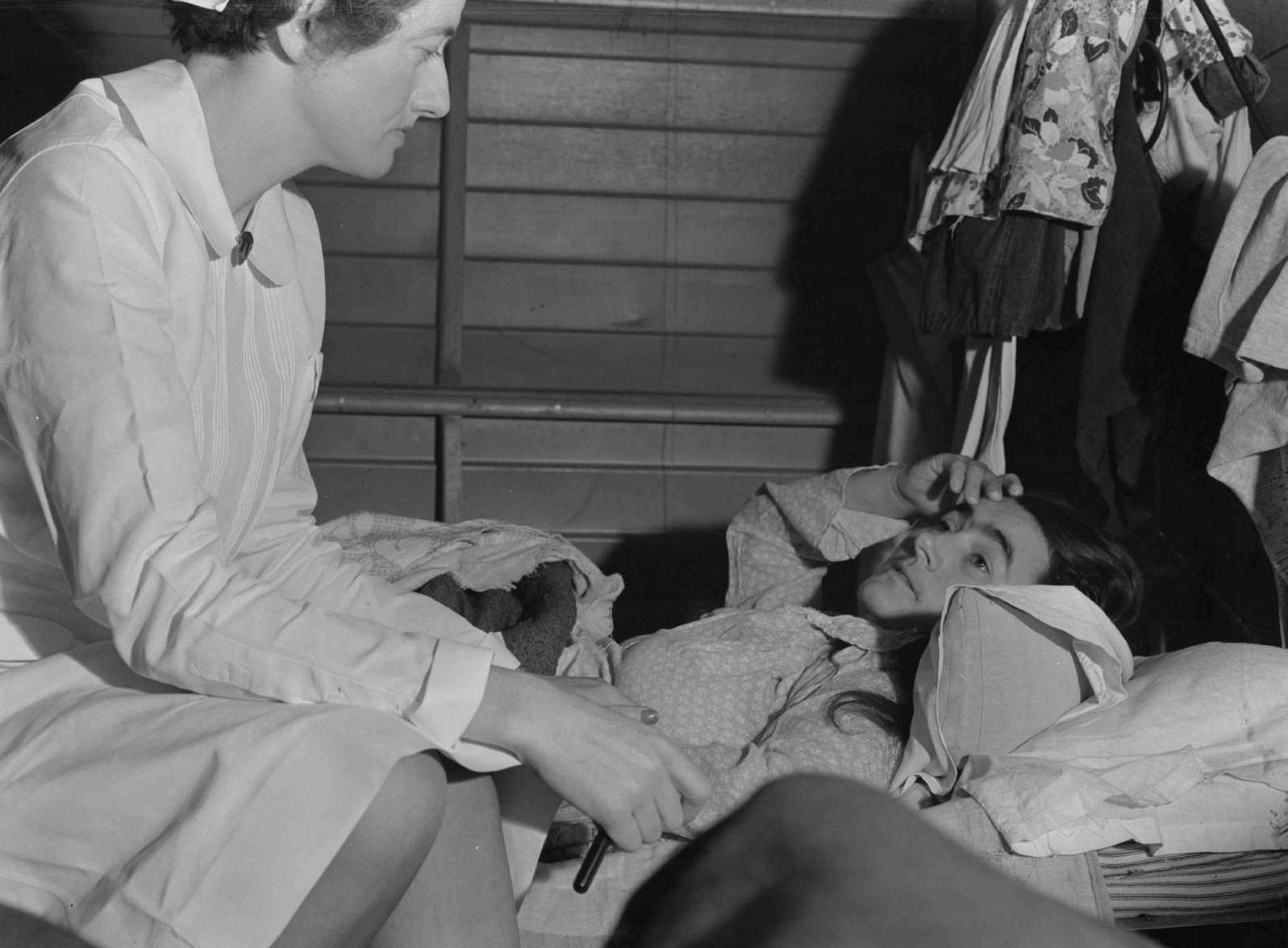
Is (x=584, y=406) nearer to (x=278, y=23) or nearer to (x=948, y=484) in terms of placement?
(x=948, y=484)

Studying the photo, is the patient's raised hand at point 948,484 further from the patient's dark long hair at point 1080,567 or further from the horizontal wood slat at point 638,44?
the horizontal wood slat at point 638,44

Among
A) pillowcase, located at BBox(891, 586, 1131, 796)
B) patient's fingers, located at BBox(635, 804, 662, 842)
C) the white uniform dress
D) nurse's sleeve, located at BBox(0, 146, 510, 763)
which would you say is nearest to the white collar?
the white uniform dress

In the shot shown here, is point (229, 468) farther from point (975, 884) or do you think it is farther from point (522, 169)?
point (522, 169)

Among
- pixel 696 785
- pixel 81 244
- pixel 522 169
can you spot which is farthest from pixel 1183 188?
pixel 81 244

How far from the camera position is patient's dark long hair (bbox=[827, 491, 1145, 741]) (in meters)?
1.72

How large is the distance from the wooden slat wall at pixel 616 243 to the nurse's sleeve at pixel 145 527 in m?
1.67

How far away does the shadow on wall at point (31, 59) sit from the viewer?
89.1 inches

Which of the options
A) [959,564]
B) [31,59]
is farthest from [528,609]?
[31,59]

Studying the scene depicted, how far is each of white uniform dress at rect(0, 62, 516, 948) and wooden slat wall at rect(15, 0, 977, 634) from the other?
1.58 m

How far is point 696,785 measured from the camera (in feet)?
2.92

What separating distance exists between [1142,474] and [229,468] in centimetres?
124

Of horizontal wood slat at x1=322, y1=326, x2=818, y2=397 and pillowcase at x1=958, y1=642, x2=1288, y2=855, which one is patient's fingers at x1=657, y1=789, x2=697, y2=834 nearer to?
pillowcase at x1=958, y1=642, x2=1288, y2=855

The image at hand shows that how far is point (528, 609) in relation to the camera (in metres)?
1.81

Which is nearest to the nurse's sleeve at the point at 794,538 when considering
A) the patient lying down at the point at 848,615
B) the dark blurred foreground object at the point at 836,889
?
the patient lying down at the point at 848,615
